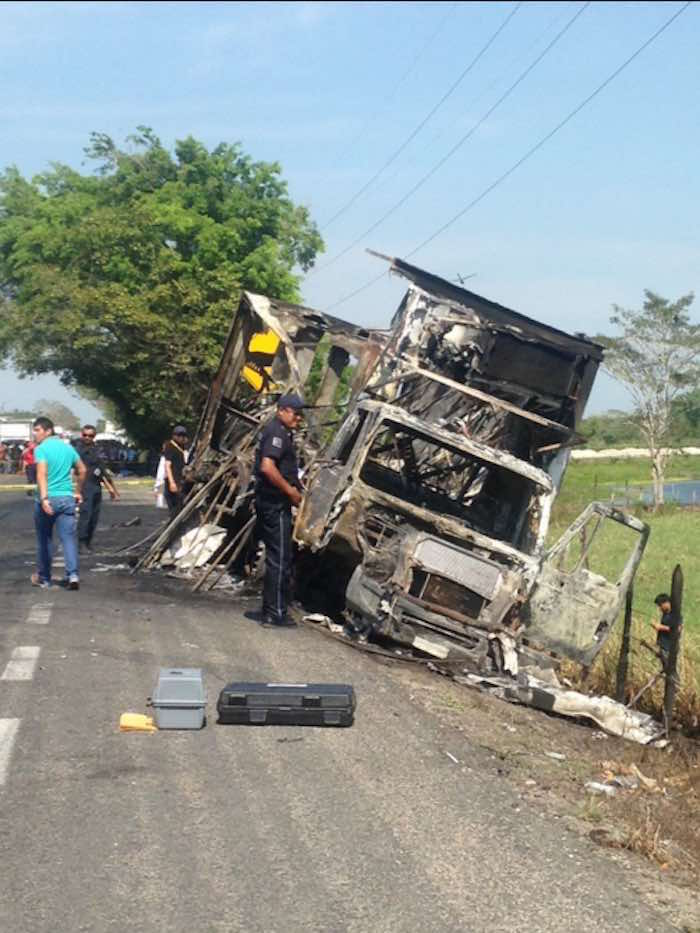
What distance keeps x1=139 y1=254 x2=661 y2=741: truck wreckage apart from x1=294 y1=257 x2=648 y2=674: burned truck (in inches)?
0.6

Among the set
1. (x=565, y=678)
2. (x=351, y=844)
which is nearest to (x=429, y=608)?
(x=565, y=678)

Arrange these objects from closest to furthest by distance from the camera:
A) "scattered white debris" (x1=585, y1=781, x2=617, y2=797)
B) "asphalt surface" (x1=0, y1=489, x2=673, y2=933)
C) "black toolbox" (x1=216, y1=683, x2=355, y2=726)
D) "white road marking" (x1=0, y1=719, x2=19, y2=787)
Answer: "asphalt surface" (x1=0, y1=489, x2=673, y2=933)
"white road marking" (x1=0, y1=719, x2=19, y2=787)
"scattered white debris" (x1=585, y1=781, x2=617, y2=797)
"black toolbox" (x1=216, y1=683, x2=355, y2=726)

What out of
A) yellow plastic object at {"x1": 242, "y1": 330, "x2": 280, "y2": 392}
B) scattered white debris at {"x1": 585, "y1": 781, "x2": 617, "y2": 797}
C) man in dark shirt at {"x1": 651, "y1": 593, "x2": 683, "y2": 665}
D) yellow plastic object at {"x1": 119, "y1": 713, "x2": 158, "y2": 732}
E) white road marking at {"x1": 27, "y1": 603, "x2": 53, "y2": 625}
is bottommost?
white road marking at {"x1": 27, "y1": 603, "x2": 53, "y2": 625}

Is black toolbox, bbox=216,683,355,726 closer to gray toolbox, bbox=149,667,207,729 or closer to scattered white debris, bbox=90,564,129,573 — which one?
gray toolbox, bbox=149,667,207,729

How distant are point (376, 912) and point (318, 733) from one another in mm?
2501

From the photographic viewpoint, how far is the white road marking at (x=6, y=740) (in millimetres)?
6098

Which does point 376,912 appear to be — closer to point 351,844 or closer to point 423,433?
point 351,844

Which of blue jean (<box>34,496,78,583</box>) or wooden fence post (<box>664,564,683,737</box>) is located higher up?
wooden fence post (<box>664,564,683,737</box>)

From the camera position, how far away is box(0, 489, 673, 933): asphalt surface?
4.63 meters

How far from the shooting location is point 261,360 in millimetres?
14312

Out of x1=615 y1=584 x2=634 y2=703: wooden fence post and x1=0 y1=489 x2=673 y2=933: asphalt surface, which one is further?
x1=615 y1=584 x2=634 y2=703: wooden fence post

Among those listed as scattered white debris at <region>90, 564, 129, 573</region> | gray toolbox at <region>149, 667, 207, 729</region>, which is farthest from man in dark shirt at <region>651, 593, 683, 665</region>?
scattered white debris at <region>90, 564, 129, 573</region>

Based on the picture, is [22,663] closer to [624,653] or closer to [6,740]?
[6,740]

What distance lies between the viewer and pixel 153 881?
479 cm
